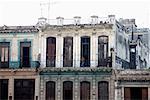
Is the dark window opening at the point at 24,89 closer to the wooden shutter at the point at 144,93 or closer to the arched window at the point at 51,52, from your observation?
the arched window at the point at 51,52

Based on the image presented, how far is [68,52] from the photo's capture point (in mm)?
37188

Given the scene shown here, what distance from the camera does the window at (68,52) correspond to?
37031 millimetres

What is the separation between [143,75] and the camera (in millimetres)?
34844

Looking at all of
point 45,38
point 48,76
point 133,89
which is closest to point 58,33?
point 45,38

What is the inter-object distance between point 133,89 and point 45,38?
30.7ft

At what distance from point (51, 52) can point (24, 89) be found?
4.24 metres

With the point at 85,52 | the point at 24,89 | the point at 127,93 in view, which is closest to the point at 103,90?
A: the point at 127,93

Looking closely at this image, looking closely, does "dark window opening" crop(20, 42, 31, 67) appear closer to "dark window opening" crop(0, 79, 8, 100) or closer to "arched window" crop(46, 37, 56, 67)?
"arched window" crop(46, 37, 56, 67)

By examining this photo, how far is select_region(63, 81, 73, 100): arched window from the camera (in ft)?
120

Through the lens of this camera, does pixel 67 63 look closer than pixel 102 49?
No

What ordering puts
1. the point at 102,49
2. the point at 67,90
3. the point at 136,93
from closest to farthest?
the point at 136,93
the point at 102,49
the point at 67,90

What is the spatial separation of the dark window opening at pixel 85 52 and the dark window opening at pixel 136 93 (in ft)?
14.0

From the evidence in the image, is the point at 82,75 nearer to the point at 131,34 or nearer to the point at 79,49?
the point at 79,49

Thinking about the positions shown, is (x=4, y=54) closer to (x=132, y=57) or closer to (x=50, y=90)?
(x=50, y=90)
